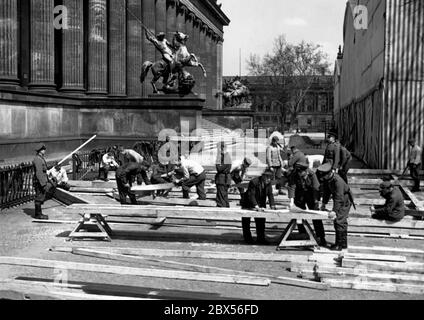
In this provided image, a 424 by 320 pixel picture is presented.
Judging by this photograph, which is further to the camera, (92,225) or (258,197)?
(92,225)

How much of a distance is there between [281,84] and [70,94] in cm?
6037

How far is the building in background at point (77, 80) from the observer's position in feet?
75.2

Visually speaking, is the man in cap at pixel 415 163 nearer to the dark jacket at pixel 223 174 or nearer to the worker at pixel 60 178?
the dark jacket at pixel 223 174

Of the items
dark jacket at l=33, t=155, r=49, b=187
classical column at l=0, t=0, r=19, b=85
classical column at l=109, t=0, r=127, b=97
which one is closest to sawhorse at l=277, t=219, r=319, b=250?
dark jacket at l=33, t=155, r=49, b=187

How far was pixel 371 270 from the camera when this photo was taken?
8258 mm

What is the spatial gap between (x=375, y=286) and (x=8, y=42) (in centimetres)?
1906

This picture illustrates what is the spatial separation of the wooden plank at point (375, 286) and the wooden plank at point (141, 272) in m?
0.91

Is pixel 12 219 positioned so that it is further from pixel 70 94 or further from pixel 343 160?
pixel 70 94

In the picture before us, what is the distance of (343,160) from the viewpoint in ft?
50.9

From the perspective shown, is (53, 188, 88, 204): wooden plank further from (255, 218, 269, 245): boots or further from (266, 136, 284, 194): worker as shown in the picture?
(255, 218, 269, 245): boots

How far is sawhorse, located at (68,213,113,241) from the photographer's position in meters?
11.1

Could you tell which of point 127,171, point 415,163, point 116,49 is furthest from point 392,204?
point 116,49

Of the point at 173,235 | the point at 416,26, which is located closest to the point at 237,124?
the point at 416,26

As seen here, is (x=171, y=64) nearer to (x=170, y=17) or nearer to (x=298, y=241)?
(x=170, y=17)
